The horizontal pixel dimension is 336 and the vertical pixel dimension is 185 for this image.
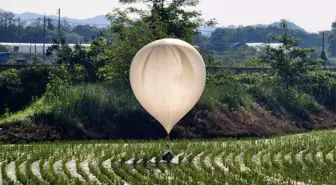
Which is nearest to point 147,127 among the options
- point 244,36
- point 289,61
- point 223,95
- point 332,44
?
point 223,95

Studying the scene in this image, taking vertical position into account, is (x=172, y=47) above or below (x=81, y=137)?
above

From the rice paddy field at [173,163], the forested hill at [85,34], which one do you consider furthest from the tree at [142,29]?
the forested hill at [85,34]

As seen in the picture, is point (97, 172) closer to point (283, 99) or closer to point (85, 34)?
point (283, 99)

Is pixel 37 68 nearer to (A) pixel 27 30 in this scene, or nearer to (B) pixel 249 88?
(B) pixel 249 88

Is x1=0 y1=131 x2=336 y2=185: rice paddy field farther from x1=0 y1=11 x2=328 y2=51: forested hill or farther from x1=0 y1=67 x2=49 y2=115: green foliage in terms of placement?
x1=0 y1=11 x2=328 y2=51: forested hill

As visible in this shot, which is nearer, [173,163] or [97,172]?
[97,172]

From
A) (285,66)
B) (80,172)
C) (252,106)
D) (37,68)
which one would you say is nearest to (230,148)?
(80,172)
